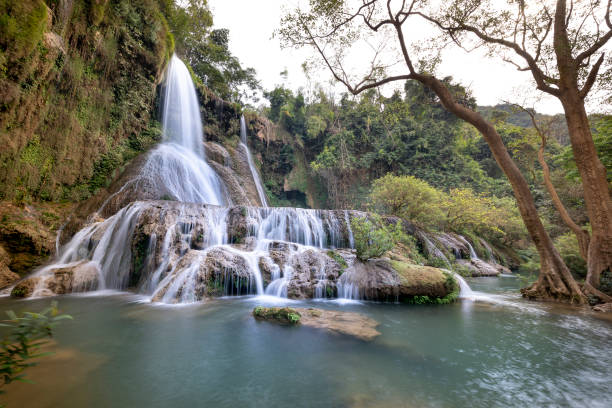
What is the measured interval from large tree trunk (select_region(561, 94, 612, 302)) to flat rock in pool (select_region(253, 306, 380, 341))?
6.50m

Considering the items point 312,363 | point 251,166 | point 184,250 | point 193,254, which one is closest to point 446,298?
point 312,363

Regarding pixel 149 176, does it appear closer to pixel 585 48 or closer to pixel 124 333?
pixel 124 333

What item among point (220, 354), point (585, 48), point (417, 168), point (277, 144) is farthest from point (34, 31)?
point (417, 168)

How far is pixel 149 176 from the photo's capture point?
11742 millimetres

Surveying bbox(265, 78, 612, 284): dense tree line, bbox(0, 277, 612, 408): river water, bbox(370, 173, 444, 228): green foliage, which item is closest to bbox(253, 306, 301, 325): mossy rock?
bbox(0, 277, 612, 408): river water

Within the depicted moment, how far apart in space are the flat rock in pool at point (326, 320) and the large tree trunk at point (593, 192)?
21.3ft

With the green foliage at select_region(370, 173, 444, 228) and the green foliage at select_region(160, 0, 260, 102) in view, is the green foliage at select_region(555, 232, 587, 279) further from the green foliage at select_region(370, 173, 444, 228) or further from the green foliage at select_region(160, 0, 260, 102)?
the green foliage at select_region(160, 0, 260, 102)

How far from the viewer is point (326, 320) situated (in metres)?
4.81

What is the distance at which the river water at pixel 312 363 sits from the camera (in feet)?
8.61

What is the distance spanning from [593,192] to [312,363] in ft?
28.1

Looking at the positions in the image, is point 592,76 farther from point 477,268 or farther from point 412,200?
point 477,268

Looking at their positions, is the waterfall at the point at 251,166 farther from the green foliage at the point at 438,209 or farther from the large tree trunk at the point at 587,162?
the large tree trunk at the point at 587,162

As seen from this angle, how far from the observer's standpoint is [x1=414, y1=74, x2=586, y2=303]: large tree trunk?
22.5 feet

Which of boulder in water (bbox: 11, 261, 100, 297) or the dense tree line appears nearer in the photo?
boulder in water (bbox: 11, 261, 100, 297)
